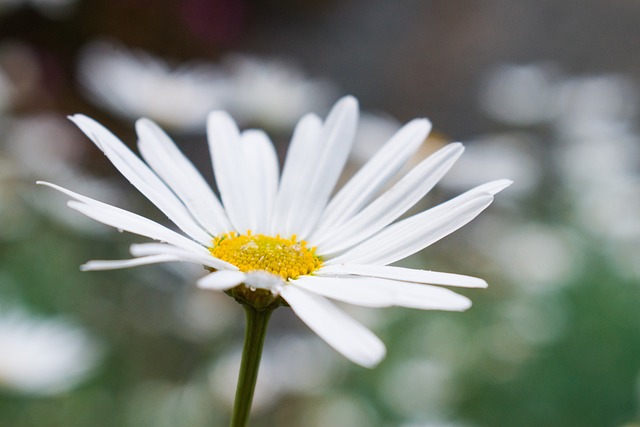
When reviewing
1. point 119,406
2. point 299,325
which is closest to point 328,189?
point 119,406

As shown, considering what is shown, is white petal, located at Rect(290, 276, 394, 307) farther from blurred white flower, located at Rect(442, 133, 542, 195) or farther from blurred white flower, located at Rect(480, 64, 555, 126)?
blurred white flower, located at Rect(480, 64, 555, 126)

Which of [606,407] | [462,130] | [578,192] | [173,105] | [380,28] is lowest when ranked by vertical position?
[606,407]

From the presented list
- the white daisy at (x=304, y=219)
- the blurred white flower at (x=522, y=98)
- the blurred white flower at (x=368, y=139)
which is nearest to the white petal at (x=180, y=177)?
the white daisy at (x=304, y=219)

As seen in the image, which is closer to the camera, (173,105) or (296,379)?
(296,379)

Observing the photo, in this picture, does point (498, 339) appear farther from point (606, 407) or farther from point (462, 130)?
point (462, 130)

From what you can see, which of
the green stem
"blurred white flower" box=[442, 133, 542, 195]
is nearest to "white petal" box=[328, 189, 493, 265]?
the green stem

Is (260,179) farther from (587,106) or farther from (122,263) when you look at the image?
(587,106)
